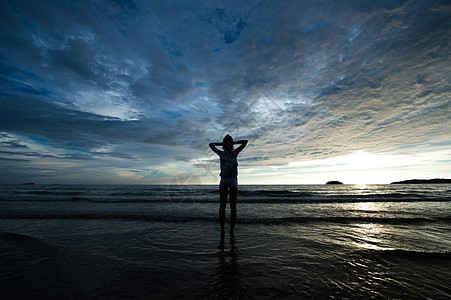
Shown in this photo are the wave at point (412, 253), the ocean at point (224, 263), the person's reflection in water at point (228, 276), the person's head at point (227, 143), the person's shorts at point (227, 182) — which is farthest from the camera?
the person's head at point (227, 143)

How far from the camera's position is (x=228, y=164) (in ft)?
17.4

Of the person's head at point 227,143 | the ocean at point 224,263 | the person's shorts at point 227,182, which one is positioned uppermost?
the person's head at point 227,143

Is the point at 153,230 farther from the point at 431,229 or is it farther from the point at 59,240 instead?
the point at 431,229

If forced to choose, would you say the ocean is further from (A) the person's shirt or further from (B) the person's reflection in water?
(A) the person's shirt

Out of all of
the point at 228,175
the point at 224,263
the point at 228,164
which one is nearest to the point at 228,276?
the point at 224,263

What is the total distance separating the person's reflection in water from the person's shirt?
2063mm

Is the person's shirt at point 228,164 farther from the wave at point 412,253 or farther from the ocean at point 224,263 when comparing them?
the wave at point 412,253

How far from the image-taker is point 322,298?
2.69 m

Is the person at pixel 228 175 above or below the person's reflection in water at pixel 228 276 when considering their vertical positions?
above

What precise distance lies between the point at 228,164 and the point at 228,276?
2813mm

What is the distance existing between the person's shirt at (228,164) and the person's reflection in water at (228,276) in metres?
2.06

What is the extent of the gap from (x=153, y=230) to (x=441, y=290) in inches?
296

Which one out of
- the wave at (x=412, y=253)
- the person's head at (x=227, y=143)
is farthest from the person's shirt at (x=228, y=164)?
the wave at (x=412, y=253)

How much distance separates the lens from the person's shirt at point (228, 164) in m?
5.30
